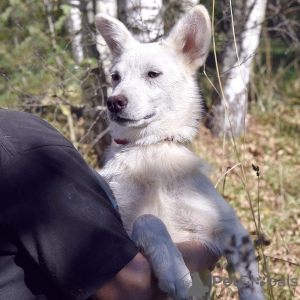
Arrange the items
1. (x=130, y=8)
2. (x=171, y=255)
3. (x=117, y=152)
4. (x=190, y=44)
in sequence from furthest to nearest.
Result: (x=130, y=8), (x=190, y=44), (x=117, y=152), (x=171, y=255)

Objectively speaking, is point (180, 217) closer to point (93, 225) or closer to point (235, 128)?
point (93, 225)

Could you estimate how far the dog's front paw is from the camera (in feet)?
5.85

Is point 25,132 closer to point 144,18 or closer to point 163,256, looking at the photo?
point 163,256

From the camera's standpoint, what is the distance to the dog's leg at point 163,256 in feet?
5.90

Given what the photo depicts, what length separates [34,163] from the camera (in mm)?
1537

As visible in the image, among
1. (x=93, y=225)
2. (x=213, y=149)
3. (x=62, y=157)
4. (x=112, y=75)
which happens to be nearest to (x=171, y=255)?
(x=93, y=225)

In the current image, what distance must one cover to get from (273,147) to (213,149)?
1.01 m

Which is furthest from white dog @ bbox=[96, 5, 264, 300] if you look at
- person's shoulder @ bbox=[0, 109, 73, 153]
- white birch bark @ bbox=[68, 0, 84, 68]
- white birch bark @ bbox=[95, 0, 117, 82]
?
white birch bark @ bbox=[68, 0, 84, 68]

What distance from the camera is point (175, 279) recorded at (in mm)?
1829

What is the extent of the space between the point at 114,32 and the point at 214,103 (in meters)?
2.42

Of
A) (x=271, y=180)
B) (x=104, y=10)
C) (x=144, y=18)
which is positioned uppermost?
(x=144, y=18)

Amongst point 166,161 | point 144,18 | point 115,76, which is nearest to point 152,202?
point 166,161

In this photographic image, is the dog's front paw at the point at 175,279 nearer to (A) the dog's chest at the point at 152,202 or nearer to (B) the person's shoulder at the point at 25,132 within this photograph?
(A) the dog's chest at the point at 152,202

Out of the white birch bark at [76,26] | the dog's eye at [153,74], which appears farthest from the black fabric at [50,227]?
the white birch bark at [76,26]
